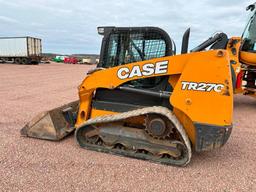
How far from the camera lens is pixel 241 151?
408cm

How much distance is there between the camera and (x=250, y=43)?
24.2 feet

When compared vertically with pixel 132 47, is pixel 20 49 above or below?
above

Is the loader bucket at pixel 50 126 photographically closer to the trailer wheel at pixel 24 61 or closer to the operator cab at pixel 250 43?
the operator cab at pixel 250 43

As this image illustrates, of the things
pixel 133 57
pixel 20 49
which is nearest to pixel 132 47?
pixel 133 57

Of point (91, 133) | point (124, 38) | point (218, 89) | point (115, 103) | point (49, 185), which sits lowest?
point (49, 185)

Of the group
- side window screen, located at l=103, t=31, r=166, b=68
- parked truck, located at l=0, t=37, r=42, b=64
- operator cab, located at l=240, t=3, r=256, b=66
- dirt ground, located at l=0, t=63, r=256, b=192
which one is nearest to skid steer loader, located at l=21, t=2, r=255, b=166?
side window screen, located at l=103, t=31, r=166, b=68

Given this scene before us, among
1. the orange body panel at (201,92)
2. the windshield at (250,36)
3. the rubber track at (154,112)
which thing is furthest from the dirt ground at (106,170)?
the windshield at (250,36)

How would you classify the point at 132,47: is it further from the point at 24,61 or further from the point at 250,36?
the point at 24,61

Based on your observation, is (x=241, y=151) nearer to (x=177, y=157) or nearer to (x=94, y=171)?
(x=177, y=157)

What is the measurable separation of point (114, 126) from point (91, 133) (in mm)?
426

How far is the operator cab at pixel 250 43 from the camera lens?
7.30 m

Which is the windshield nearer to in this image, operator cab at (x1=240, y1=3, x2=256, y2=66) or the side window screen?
operator cab at (x1=240, y1=3, x2=256, y2=66)

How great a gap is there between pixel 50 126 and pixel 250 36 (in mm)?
6377

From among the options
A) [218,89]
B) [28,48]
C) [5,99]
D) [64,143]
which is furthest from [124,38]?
[28,48]
